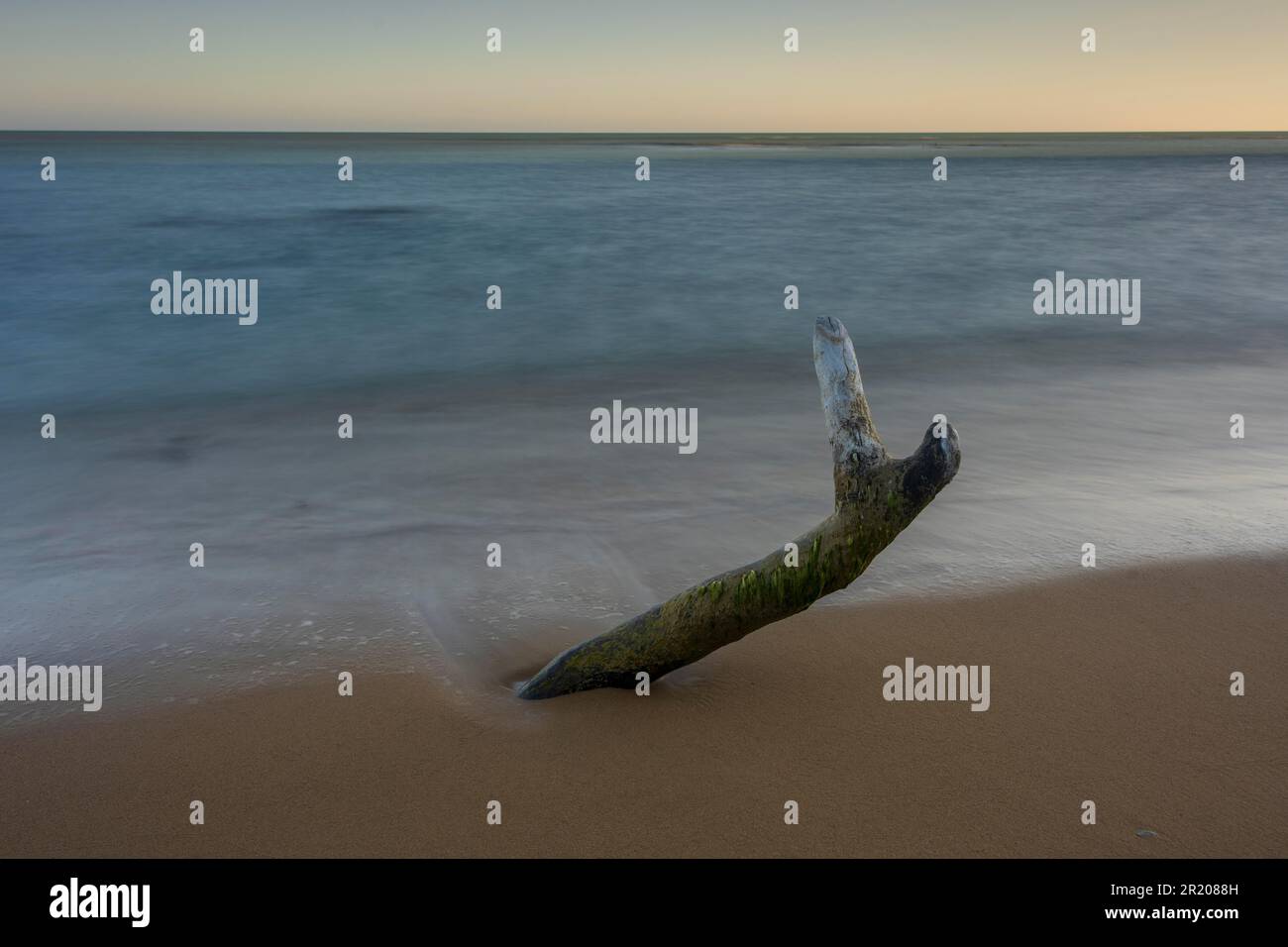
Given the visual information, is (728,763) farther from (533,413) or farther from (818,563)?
(533,413)

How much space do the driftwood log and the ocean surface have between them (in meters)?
0.60

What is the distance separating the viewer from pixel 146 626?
5.14 meters

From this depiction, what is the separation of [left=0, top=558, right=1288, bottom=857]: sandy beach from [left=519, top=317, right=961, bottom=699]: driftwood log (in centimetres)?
18

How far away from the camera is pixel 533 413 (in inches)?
403

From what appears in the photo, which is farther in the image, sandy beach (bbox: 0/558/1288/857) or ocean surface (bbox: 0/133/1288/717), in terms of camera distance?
ocean surface (bbox: 0/133/1288/717)

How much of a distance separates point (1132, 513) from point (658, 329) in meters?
8.19

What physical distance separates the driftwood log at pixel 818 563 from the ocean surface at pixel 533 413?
1.98 ft

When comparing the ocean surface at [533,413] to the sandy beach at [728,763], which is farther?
the ocean surface at [533,413]

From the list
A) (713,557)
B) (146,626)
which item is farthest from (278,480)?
(713,557)

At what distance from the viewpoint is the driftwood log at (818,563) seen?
3547 mm

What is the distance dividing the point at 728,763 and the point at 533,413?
22.0 feet

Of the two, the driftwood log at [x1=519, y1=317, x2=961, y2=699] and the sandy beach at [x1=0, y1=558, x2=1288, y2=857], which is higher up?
the driftwood log at [x1=519, y1=317, x2=961, y2=699]

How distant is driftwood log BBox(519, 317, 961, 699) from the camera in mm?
3547

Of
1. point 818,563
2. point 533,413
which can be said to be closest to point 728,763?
point 818,563
